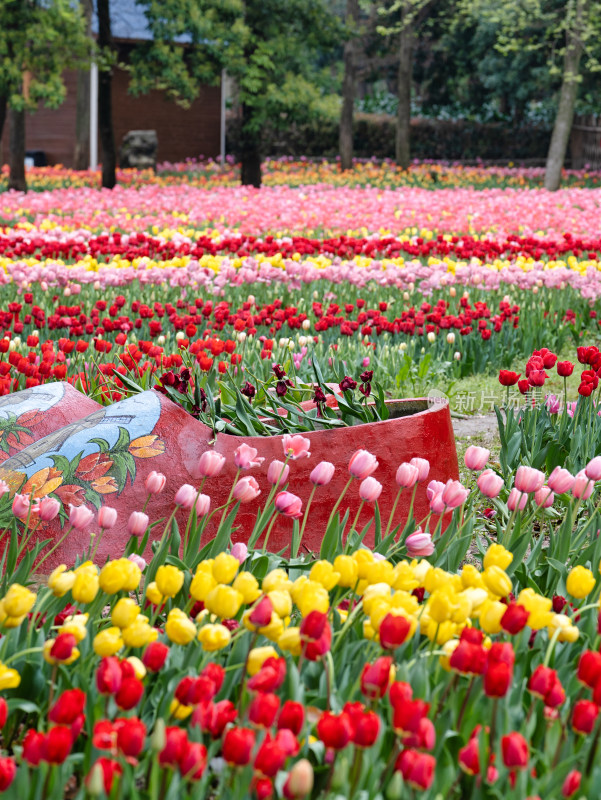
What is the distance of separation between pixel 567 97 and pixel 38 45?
11.4 metres

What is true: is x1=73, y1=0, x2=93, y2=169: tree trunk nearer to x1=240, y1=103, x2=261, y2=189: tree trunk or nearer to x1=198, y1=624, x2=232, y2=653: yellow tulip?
x1=240, y1=103, x2=261, y2=189: tree trunk

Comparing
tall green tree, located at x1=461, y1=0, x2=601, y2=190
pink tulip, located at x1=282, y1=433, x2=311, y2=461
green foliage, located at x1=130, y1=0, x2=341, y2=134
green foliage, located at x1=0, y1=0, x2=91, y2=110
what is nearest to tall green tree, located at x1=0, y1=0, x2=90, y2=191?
green foliage, located at x1=0, y1=0, x2=91, y2=110

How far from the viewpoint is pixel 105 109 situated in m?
19.8

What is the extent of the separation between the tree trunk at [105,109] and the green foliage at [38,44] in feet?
6.78

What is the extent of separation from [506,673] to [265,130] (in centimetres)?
3221

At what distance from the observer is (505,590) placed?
1.68m

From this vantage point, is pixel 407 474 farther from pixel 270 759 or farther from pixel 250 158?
pixel 250 158

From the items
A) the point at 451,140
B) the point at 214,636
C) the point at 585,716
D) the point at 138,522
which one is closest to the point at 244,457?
the point at 138,522

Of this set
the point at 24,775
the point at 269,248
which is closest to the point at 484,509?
the point at 24,775

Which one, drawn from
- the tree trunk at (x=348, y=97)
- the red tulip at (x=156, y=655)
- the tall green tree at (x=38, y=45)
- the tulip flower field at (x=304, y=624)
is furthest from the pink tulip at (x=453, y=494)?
the tree trunk at (x=348, y=97)

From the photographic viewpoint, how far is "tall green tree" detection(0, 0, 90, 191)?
16109 millimetres

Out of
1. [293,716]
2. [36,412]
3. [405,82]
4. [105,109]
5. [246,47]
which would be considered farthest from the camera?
[405,82]

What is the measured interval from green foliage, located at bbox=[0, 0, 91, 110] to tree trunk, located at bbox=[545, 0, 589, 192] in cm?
1007

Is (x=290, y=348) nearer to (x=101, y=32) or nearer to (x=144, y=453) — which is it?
(x=144, y=453)
